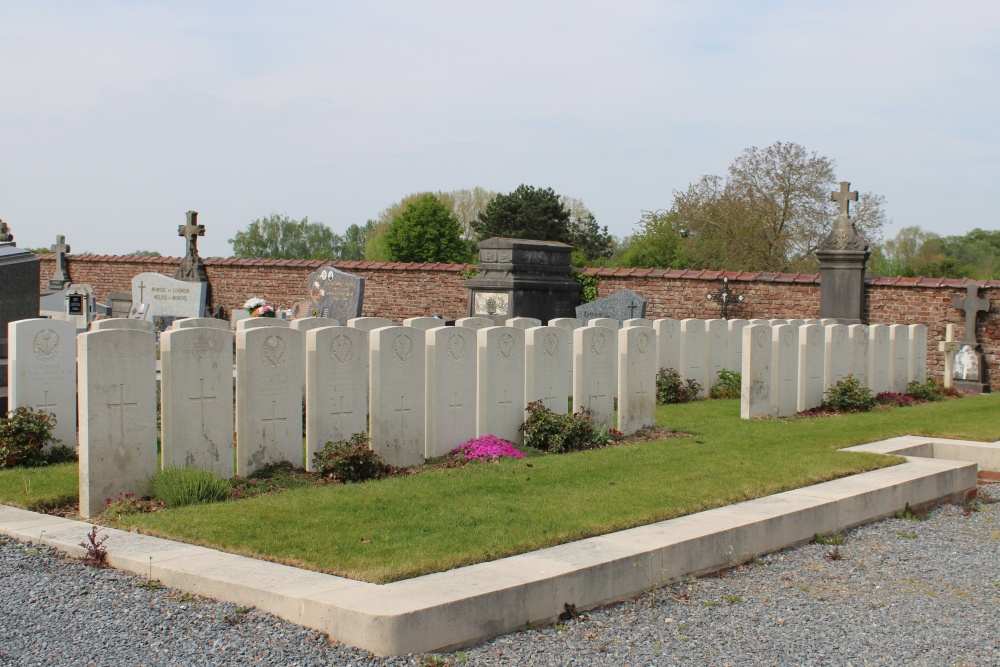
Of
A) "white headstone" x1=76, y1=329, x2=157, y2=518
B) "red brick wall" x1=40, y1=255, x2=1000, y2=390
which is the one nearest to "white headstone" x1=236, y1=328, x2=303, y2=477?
"white headstone" x1=76, y1=329, x2=157, y2=518

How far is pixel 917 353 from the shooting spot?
1522 centimetres

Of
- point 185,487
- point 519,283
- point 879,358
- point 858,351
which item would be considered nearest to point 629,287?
point 519,283

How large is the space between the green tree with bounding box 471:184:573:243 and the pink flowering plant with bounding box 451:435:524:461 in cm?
3845

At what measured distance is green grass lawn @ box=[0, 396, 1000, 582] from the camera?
5.17 meters

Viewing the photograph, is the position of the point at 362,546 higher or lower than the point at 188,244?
lower

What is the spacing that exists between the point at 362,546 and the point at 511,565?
2.84 feet

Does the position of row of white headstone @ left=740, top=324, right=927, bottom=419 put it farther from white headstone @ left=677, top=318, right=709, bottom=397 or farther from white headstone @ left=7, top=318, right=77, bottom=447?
white headstone @ left=7, top=318, right=77, bottom=447

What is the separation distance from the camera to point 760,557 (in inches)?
237

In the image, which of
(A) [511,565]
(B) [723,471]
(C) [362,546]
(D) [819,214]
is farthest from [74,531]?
(D) [819,214]

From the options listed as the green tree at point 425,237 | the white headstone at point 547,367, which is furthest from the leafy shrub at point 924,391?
the green tree at point 425,237

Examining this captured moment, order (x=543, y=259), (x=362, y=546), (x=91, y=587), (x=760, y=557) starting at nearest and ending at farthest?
(x=91, y=587), (x=362, y=546), (x=760, y=557), (x=543, y=259)

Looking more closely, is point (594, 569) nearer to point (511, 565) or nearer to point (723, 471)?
point (511, 565)

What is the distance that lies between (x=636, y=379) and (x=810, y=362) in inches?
133

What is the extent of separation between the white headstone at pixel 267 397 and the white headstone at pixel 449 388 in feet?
4.27
